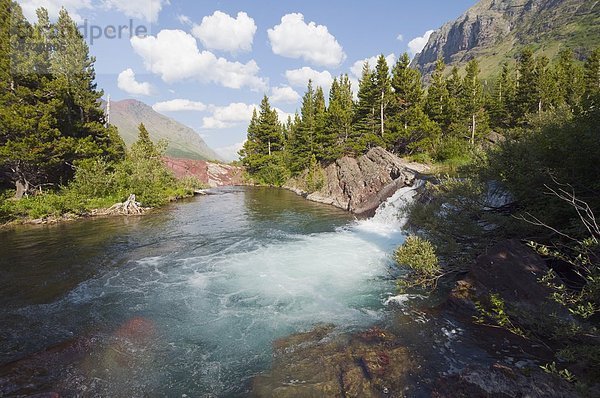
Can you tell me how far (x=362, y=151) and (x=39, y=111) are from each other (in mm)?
35140

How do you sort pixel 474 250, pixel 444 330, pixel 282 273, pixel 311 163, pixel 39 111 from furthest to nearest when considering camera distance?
pixel 311 163
pixel 39 111
pixel 282 273
pixel 474 250
pixel 444 330

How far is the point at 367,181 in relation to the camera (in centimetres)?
3209

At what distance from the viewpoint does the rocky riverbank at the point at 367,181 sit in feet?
92.0

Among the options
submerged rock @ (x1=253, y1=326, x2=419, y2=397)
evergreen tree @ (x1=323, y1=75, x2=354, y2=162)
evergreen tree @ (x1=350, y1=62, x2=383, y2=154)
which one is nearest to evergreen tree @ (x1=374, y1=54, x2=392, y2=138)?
evergreen tree @ (x1=350, y1=62, x2=383, y2=154)

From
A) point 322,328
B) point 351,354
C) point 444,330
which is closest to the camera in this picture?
point 351,354

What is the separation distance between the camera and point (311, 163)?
48.7 metres

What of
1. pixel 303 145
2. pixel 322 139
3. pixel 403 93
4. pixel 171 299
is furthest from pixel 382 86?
pixel 171 299

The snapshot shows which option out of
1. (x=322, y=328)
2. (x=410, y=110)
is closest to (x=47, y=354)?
(x=322, y=328)

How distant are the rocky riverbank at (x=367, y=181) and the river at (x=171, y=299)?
655 cm

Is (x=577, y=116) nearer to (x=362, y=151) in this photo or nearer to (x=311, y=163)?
(x=362, y=151)

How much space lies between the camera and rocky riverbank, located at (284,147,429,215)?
28045mm

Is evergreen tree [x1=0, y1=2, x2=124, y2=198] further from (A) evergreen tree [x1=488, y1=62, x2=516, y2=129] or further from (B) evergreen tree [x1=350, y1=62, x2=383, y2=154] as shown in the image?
(A) evergreen tree [x1=488, y1=62, x2=516, y2=129]

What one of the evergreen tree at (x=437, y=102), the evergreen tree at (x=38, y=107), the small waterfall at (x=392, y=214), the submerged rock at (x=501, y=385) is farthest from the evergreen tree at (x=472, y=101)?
the evergreen tree at (x=38, y=107)

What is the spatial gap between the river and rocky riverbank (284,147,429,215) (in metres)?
6.55
